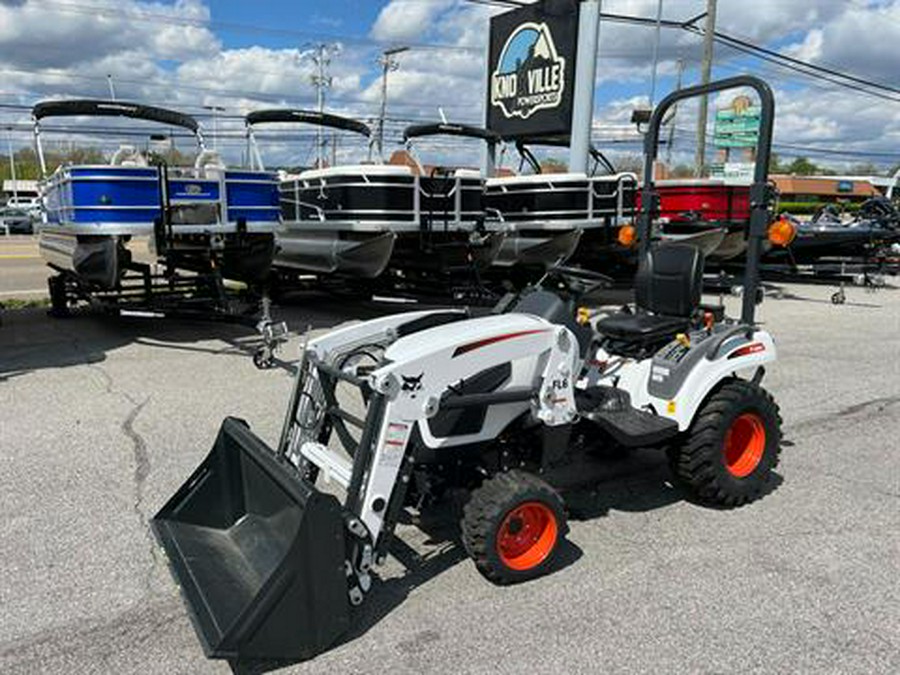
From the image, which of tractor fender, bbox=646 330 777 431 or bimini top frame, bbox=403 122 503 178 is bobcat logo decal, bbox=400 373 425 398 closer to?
tractor fender, bbox=646 330 777 431

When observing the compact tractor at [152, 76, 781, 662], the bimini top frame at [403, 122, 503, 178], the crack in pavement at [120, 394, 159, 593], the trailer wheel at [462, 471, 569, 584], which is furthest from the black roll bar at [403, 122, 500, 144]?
the trailer wheel at [462, 471, 569, 584]

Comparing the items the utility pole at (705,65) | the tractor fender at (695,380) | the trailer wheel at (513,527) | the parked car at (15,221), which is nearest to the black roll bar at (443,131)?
the tractor fender at (695,380)

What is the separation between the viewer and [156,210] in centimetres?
768

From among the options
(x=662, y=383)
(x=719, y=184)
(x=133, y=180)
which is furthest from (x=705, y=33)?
(x=662, y=383)

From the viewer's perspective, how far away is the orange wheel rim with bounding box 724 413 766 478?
3.90 metres

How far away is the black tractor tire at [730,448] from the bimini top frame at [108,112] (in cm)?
690

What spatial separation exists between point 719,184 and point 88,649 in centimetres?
1232

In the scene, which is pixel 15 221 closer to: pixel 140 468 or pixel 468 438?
pixel 140 468

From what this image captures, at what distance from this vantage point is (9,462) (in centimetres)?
441

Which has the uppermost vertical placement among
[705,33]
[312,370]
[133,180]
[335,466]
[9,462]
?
[705,33]

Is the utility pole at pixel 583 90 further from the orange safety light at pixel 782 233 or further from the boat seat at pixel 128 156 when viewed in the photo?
the orange safety light at pixel 782 233

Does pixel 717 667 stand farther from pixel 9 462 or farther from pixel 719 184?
pixel 719 184

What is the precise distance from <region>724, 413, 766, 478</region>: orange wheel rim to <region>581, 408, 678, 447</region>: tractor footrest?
1.52ft

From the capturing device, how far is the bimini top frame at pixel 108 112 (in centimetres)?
795
